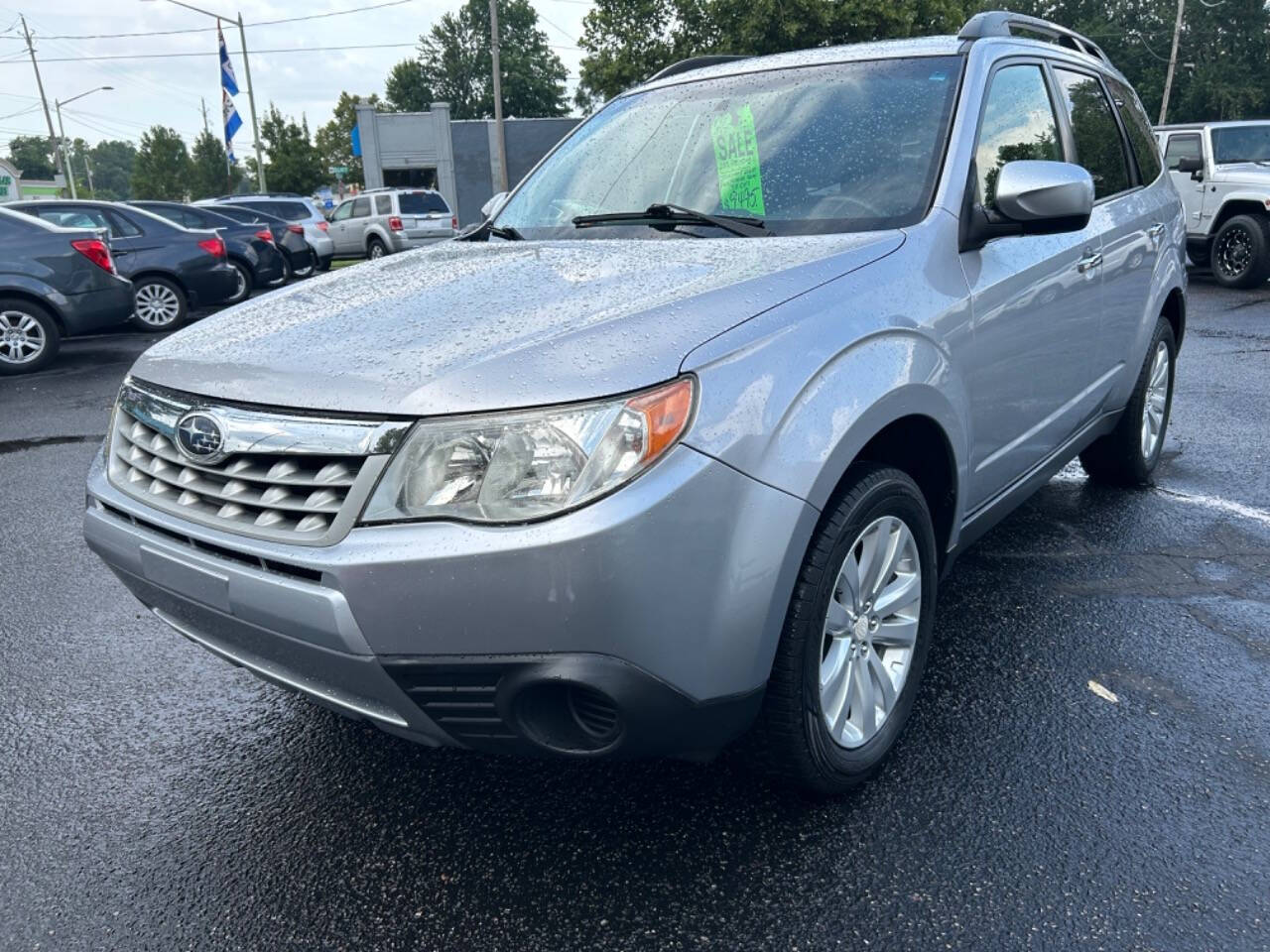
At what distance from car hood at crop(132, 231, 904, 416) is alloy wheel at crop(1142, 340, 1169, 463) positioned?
2.53 m

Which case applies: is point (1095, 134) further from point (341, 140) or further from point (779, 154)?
point (341, 140)

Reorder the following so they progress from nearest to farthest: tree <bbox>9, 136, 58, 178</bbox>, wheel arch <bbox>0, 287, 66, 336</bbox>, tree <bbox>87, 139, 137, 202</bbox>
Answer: wheel arch <bbox>0, 287, 66, 336</bbox> < tree <bbox>9, 136, 58, 178</bbox> < tree <bbox>87, 139, 137, 202</bbox>

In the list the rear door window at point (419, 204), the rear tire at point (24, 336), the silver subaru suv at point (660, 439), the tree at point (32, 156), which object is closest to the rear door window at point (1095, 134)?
the silver subaru suv at point (660, 439)

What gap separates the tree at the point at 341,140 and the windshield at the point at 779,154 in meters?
76.3

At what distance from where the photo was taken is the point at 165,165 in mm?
66438

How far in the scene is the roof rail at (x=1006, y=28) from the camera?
3.14 metres

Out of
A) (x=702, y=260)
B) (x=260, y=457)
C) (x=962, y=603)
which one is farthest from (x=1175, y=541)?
(x=260, y=457)

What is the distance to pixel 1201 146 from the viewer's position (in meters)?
12.2

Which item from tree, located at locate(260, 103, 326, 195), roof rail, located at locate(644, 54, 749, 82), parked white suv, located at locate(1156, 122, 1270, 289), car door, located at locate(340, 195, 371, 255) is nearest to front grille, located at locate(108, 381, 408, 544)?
roof rail, located at locate(644, 54, 749, 82)

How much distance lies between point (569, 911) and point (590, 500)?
902 millimetres

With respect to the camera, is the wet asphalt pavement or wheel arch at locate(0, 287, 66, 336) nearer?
the wet asphalt pavement

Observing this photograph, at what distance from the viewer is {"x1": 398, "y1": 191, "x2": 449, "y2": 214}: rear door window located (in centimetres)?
2342

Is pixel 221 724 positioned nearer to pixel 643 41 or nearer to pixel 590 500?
pixel 590 500

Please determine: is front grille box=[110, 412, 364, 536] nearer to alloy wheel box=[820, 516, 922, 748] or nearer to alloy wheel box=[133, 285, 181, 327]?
alloy wheel box=[820, 516, 922, 748]
